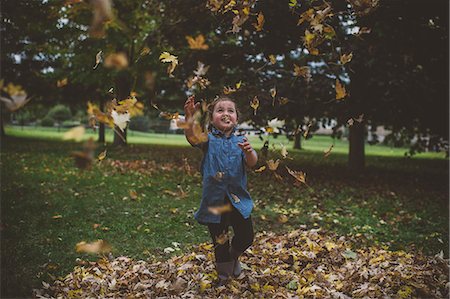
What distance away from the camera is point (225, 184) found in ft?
12.6

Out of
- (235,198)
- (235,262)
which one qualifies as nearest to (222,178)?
(235,198)

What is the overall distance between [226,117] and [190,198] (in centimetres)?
446

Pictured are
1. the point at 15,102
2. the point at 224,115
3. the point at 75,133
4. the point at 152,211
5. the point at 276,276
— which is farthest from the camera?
the point at 152,211

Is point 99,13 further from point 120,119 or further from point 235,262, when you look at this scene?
point 235,262

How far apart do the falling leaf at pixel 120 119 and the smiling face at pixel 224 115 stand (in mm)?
949

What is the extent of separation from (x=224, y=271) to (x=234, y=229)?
39cm

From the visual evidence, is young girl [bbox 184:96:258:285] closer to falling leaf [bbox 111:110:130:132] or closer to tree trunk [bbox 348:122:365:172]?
falling leaf [bbox 111:110:130:132]

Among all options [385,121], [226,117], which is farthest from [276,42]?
[226,117]

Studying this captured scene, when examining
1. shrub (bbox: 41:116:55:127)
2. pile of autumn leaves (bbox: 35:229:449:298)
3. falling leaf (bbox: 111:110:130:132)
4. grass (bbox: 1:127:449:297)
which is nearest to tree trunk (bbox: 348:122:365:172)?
grass (bbox: 1:127:449:297)

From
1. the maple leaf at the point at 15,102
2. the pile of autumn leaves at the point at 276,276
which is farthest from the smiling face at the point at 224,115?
the maple leaf at the point at 15,102

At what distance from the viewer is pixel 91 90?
23.7m

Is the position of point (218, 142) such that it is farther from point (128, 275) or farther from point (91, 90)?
point (91, 90)

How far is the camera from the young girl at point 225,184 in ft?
12.5

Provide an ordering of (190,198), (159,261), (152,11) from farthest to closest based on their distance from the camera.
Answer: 1. (152,11)
2. (190,198)
3. (159,261)
